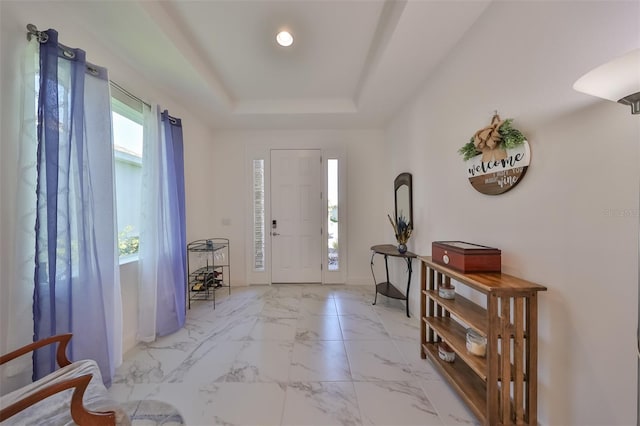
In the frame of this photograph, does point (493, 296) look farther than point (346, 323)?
No

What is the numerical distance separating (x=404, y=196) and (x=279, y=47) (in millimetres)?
2060

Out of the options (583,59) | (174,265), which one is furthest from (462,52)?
(174,265)

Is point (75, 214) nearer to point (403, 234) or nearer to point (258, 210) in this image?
point (258, 210)

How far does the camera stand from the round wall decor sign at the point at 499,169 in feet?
4.02

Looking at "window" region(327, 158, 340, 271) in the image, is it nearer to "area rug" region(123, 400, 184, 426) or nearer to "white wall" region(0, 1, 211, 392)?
"area rug" region(123, 400, 184, 426)

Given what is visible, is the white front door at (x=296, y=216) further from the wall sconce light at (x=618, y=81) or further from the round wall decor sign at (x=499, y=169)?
the wall sconce light at (x=618, y=81)

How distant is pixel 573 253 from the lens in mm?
1020


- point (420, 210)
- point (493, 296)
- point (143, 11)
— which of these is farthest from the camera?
point (420, 210)

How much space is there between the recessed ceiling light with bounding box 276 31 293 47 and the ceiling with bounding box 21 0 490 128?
5 cm

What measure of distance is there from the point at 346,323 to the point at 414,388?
93cm

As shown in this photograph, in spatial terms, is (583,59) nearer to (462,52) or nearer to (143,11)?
(462,52)

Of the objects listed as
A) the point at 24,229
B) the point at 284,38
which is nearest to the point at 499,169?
the point at 284,38

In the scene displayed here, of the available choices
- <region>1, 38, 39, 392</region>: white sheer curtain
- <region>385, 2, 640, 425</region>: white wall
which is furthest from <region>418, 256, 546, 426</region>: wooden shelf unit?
<region>1, 38, 39, 392</region>: white sheer curtain

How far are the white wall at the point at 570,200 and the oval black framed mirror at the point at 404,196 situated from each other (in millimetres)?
1132
